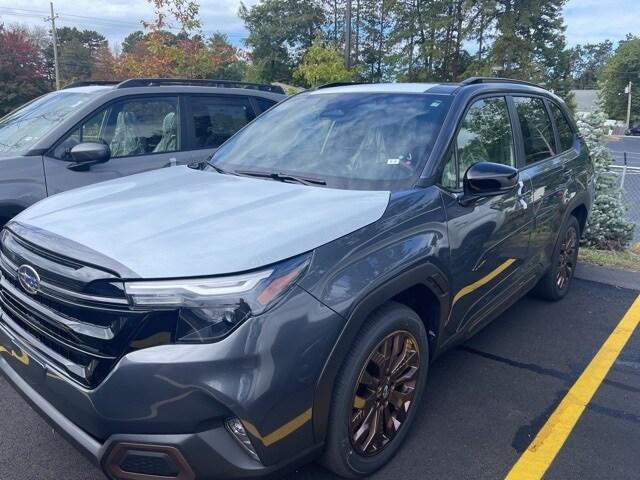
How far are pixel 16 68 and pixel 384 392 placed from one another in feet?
111

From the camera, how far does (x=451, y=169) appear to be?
2.96 metres

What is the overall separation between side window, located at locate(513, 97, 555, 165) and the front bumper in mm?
2555

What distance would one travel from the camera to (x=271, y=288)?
1945 mm

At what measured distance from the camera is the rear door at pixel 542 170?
3762 millimetres

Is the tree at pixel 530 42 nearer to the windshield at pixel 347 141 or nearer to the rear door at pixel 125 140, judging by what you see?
the rear door at pixel 125 140

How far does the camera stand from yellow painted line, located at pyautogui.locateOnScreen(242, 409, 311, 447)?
1.88m

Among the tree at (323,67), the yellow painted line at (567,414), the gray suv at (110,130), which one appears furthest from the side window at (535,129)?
the tree at (323,67)

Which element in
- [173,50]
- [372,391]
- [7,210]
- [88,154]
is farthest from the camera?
[173,50]

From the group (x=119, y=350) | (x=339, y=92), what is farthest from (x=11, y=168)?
(x=119, y=350)

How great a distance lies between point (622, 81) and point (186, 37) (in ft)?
256

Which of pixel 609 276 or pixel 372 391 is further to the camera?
pixel 609 276

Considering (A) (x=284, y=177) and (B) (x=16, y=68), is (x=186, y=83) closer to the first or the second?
(A) (x=284, y=177)

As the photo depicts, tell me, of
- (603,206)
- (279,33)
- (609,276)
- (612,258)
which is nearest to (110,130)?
(609,276)

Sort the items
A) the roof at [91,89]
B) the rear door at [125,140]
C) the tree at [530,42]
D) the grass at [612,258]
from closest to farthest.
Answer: the rear door at [125,140] → the roof at [91,89] → the grass at [612,258] → the tree at [530,42]
